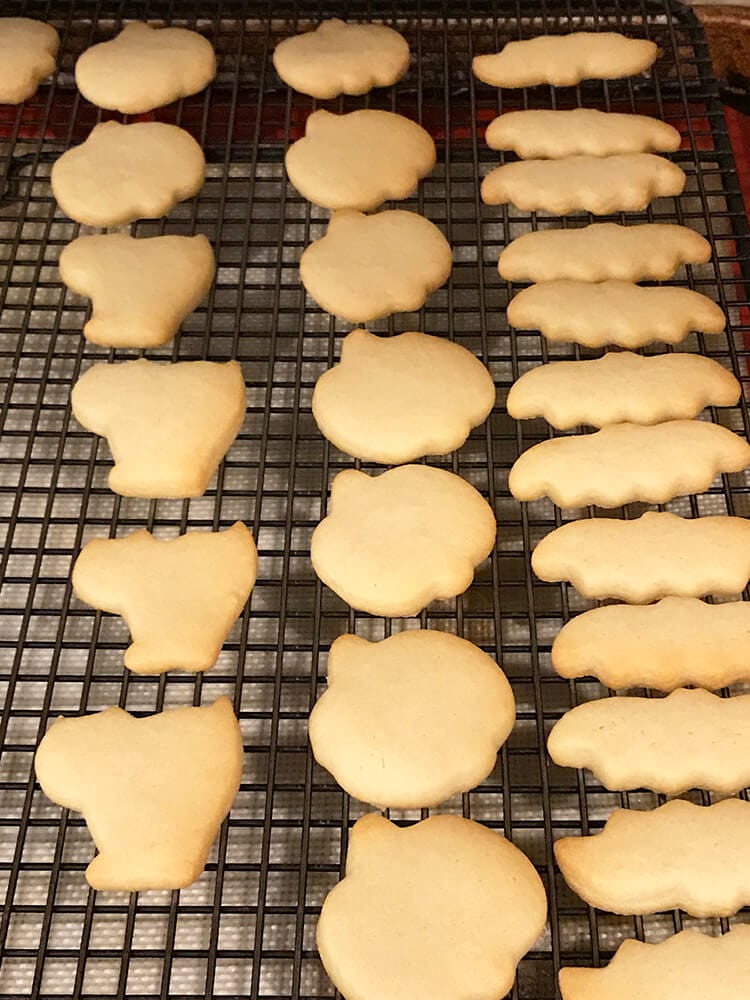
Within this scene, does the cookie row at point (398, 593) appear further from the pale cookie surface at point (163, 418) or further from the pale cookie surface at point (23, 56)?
the pale cookie surface at point (23, 56)

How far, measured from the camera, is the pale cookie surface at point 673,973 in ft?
2.09

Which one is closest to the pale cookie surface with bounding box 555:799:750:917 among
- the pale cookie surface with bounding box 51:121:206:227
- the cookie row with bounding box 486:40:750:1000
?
the cookie row with bounding box 486:40:750:1000

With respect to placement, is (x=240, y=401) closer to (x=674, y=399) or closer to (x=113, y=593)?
(x=113, y=593)

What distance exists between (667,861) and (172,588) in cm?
41

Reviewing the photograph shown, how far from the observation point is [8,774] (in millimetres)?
850

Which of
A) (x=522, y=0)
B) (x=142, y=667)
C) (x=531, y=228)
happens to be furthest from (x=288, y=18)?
(x=142, y=667)

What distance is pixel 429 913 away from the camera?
667 mm

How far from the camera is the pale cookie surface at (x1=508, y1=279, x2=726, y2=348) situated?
0.92 m

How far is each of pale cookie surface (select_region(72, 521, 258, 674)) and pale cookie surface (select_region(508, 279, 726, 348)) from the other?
0.33m

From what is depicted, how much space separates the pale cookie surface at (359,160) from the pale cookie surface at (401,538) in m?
0.32

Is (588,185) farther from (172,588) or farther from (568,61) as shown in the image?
(172,588)

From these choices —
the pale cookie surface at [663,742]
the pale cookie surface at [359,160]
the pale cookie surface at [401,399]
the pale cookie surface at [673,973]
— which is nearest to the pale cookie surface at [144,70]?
the pale cookie surface at [359,160]

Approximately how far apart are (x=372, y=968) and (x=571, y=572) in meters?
0.32

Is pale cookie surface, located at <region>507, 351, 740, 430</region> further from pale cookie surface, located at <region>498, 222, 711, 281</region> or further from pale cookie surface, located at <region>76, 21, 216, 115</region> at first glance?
pale cookie surface, located at <region>76, 21, 216, 115</region>
